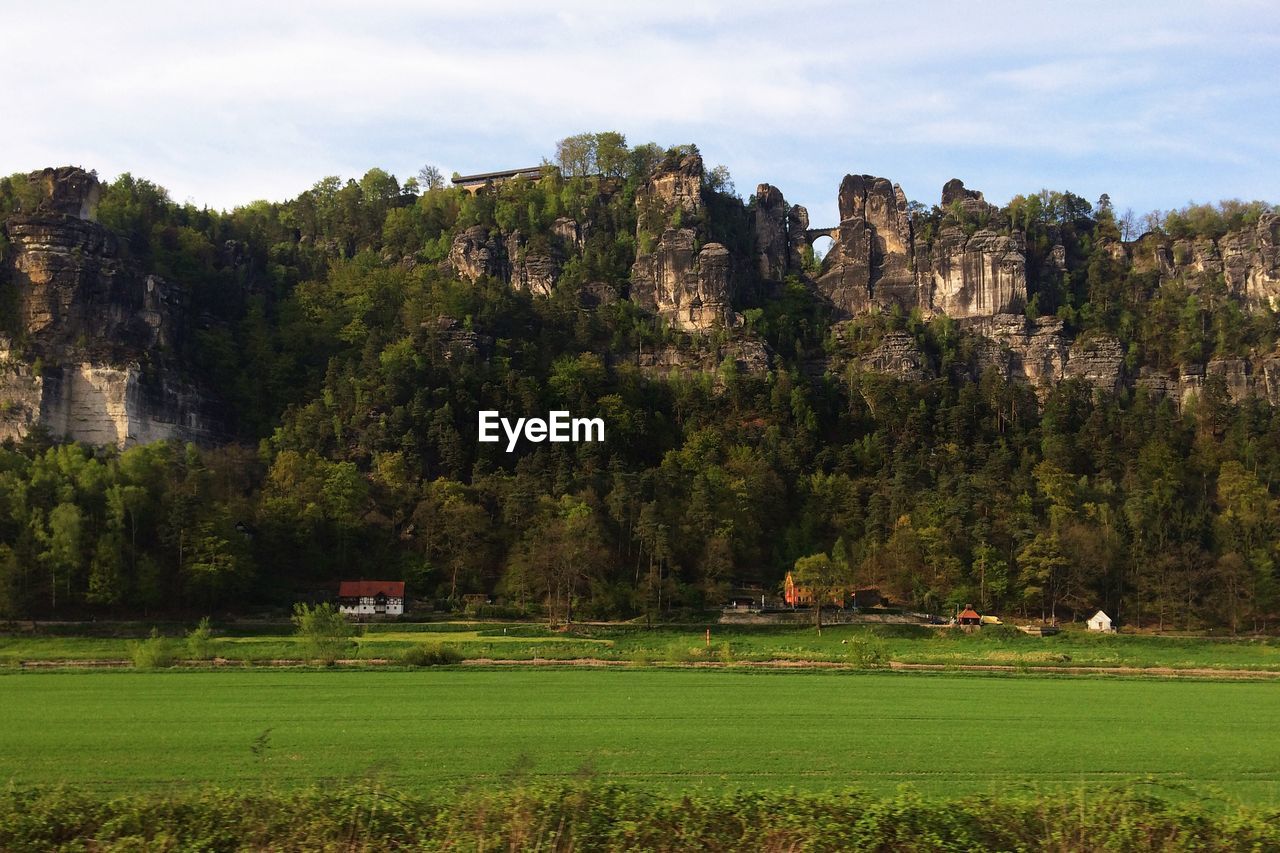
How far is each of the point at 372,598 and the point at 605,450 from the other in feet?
92.2

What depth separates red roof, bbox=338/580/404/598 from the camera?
6838 centimetres

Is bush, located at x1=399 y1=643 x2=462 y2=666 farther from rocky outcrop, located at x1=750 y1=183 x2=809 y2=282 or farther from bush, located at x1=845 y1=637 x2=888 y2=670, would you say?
rocky outcrop, located at x1=750 y1=183 x2=809 y2=282

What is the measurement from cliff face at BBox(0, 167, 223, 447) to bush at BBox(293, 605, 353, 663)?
4893cm

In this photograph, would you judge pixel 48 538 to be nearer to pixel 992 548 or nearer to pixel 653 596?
pixel 653 596

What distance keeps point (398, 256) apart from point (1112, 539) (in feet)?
259

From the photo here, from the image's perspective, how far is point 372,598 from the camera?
68.1 metres

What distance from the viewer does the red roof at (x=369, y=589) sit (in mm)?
68375

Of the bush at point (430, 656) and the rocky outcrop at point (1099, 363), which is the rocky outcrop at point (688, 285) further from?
the bush at point (430, 656)

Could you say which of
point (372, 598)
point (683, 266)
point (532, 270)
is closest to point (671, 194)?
point (683, 266)

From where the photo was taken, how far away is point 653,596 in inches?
2707

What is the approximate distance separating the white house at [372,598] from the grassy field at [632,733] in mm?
28878

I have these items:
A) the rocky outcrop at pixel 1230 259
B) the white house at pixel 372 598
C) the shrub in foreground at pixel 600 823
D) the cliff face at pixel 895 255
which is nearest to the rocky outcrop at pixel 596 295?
the cliff face at pixel 895 255

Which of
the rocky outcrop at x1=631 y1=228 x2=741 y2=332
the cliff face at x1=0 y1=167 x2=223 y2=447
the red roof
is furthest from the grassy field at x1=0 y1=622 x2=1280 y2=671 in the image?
the rocky outcrop at x1=631 y1=228 x2=741 y2=332

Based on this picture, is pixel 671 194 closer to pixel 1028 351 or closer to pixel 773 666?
pixel 1028 351
